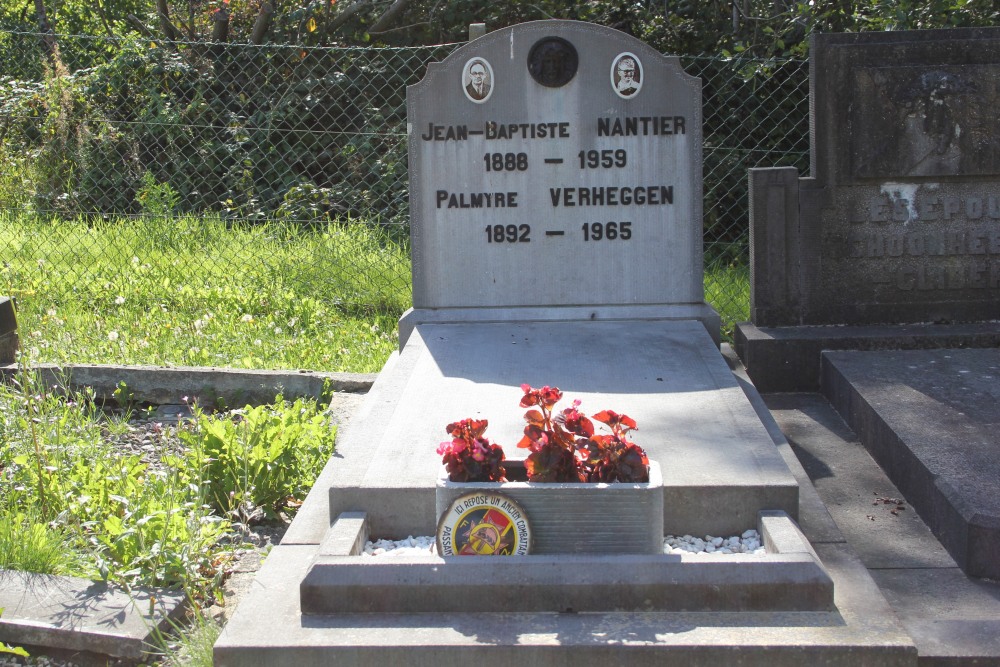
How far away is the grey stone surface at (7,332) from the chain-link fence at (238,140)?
2.75m

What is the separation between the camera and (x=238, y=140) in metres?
8.80

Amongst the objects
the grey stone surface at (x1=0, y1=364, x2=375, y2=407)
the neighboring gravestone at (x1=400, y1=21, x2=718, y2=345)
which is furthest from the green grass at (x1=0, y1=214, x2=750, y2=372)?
the neighboring gravestone at (x1=400, y1=21, x2=718, y2=345)

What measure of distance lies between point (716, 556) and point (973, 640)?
62cm

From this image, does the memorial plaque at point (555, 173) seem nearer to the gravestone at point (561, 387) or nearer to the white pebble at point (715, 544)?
the gravestone at point (561, 387)

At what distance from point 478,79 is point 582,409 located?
1860mm

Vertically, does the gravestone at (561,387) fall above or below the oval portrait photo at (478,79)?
below

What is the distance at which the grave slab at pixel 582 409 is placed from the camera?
3.05m

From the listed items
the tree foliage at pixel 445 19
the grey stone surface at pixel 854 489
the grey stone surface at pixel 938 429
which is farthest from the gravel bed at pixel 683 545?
the tree foliage at pixel 445 19

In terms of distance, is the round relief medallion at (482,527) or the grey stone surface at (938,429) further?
the grey stone surface at (938,429)

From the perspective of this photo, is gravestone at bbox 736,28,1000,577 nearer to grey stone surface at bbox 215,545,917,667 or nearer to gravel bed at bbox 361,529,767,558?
gravel bed at bbox 361,529,767,558

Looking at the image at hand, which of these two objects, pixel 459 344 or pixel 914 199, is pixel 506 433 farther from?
pixel 914 199

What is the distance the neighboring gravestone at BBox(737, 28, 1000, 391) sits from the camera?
5.02m

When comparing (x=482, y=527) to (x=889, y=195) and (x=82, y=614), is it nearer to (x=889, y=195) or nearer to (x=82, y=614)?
(x=82, y=614)

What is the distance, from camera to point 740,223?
8523mm
